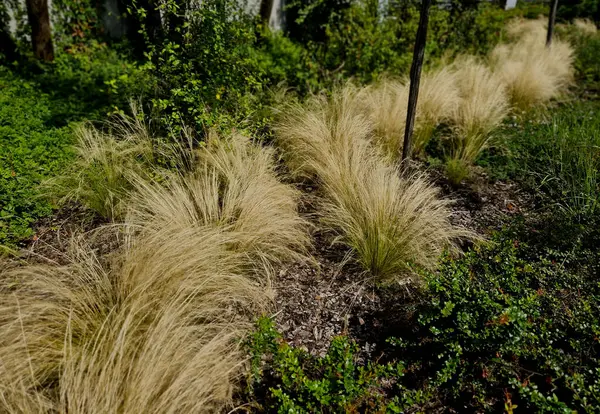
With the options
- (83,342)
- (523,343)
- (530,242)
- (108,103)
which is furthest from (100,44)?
(523,343)

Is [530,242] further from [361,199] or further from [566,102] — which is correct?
[566,102]

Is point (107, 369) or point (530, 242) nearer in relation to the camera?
point (107, 369)

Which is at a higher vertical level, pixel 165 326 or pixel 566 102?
pixel 566 102

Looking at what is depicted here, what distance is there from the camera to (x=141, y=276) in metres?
2.31

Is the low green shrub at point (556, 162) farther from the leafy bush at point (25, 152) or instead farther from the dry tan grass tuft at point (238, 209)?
the leafy bush at point (25, 152)

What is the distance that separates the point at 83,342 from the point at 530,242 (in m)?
2.96

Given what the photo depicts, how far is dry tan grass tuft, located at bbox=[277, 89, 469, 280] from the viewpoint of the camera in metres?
2.95

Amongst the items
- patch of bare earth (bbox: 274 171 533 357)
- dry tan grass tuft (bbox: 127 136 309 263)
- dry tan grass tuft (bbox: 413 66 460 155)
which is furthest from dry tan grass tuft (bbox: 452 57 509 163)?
dry tan grass tuft (bbox: 127 136 309 263)

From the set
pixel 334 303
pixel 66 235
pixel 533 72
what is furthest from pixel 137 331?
pixel 533 72

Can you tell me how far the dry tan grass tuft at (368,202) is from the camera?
9.68 feet

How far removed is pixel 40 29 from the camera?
626 centimetres

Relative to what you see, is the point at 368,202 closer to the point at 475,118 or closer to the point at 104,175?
the point at 104,175

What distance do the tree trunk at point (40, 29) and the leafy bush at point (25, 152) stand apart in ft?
3.16

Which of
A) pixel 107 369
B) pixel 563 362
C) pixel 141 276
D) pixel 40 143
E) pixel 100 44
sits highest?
pixel 100 44
